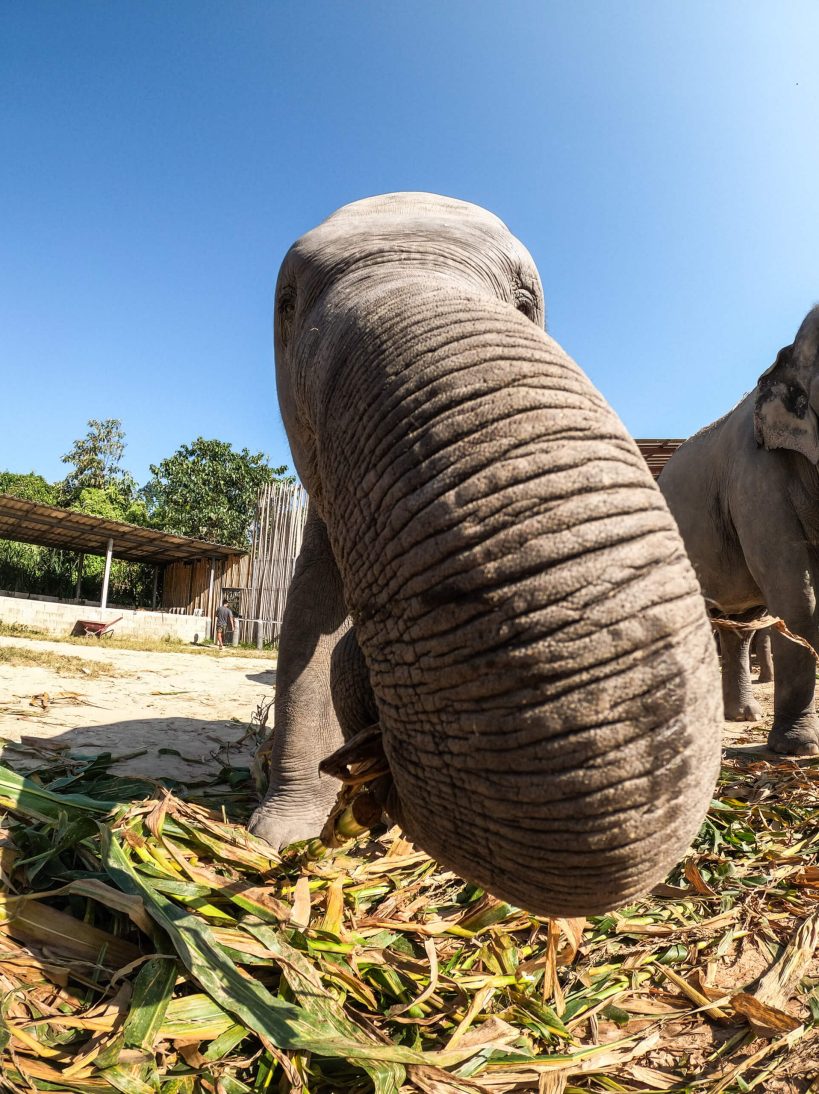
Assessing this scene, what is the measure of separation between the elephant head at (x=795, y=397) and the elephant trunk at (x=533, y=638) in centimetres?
369

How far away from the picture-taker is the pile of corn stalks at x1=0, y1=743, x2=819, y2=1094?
129cm

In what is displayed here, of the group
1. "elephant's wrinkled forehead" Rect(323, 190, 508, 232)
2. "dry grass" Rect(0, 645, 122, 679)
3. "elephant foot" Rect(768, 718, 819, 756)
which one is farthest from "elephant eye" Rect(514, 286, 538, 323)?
"dry grass" Rect(0, 645, 122, 679)

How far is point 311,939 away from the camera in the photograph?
5.22 feet

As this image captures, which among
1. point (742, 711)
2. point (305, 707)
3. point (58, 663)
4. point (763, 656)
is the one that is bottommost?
point (58, 663)

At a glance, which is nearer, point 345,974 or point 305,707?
point 345,974

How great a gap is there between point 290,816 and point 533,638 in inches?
78.8

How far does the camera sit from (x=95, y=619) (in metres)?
17.5

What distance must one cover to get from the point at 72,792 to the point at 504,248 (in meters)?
2.25

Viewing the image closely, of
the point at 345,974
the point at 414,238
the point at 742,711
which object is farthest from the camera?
the point at 742,711

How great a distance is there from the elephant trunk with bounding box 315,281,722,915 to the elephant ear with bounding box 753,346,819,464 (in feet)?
12.1

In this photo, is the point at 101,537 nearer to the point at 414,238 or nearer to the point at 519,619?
the point at 414,238

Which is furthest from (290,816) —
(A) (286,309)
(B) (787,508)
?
(B) (787,508)

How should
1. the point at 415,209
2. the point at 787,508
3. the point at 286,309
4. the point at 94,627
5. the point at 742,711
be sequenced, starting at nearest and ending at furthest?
the point at 415,209, the point at 286,309, the point at 787,508, the point at 742,711, the point at 94,627

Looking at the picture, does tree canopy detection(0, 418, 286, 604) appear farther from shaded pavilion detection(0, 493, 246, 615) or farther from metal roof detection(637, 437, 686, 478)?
metal roof detection(637, 437, 686, 478)
